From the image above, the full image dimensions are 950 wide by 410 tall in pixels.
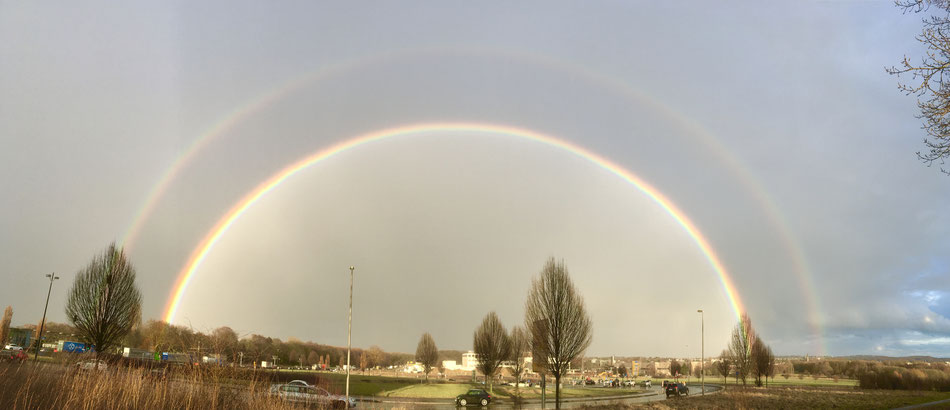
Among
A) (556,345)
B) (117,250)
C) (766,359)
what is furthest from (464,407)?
(766,359)

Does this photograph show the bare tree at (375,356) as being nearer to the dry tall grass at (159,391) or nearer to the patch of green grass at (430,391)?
the patch of green grass at (430,391)

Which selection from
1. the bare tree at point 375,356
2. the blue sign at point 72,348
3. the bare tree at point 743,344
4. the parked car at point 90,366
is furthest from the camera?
the bare tree at point 375,356

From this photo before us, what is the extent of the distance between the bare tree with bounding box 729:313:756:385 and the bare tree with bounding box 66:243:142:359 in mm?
60600

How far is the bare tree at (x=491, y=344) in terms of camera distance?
55.1 metres

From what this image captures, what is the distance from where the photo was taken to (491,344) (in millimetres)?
55250

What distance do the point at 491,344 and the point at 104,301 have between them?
3323 cm

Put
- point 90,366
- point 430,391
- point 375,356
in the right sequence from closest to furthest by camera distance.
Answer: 1. point 90,366
2. point 430,391
3. point 375,356

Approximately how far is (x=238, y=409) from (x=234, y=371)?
0.71 m

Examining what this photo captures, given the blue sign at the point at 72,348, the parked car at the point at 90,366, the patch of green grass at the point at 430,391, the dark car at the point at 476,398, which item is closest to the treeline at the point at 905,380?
the patch of green grass at the point at 430,391

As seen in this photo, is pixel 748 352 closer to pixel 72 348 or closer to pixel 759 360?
pixel 759 360

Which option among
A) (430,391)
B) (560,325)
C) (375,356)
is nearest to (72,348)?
(560,325)

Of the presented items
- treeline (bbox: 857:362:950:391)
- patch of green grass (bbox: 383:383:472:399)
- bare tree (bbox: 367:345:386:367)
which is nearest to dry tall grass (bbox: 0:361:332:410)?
patch of green grass (bbox: 383:383:472:399)

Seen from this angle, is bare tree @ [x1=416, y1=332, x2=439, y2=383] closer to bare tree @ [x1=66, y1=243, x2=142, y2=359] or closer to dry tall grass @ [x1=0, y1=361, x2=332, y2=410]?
bare tree @ [x1=66, y1=243, x2=142, y2=359]

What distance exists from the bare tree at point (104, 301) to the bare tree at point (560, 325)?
91.1 feet
